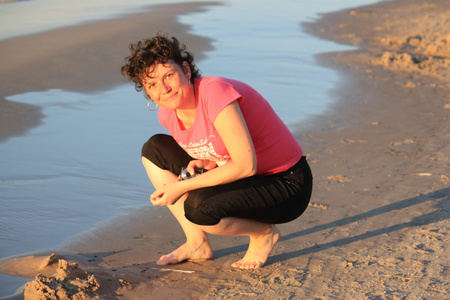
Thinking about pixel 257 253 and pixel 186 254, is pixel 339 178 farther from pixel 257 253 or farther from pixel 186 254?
pixel 186 254

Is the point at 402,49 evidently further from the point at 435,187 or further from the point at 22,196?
the point at 22,196

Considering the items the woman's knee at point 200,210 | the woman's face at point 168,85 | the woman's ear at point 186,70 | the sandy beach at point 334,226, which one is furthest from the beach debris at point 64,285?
the woman's ear at point 186,70

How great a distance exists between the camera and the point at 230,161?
297cm

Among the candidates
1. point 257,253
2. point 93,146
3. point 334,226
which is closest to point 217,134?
point 257,253

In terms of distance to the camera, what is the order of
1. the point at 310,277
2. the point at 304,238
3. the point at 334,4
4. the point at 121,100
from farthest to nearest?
1. the point at 334,4
2. the point at 121,100
3. the point at 304,238
4. the point at 310,277

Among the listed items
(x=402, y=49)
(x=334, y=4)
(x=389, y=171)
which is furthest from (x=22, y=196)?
(x=334, y=4)

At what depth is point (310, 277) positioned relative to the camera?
10.1 feet

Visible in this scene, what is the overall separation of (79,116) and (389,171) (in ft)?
10.3

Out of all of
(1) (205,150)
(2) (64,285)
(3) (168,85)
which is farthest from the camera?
(1) (205,150)

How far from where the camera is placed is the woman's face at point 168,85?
2.92 meters

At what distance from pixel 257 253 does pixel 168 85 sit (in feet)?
3.22

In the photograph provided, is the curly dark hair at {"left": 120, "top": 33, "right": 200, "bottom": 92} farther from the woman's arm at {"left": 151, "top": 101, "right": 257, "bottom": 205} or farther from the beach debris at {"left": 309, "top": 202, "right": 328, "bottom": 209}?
the beach debris at {"left": 309, "top": 202, "right": 328, "bottom": 209}

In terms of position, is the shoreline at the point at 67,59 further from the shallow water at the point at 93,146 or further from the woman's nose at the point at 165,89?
the woman's nose at the point at 165,89

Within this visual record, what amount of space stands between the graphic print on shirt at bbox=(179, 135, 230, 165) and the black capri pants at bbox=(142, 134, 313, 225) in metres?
0.14
